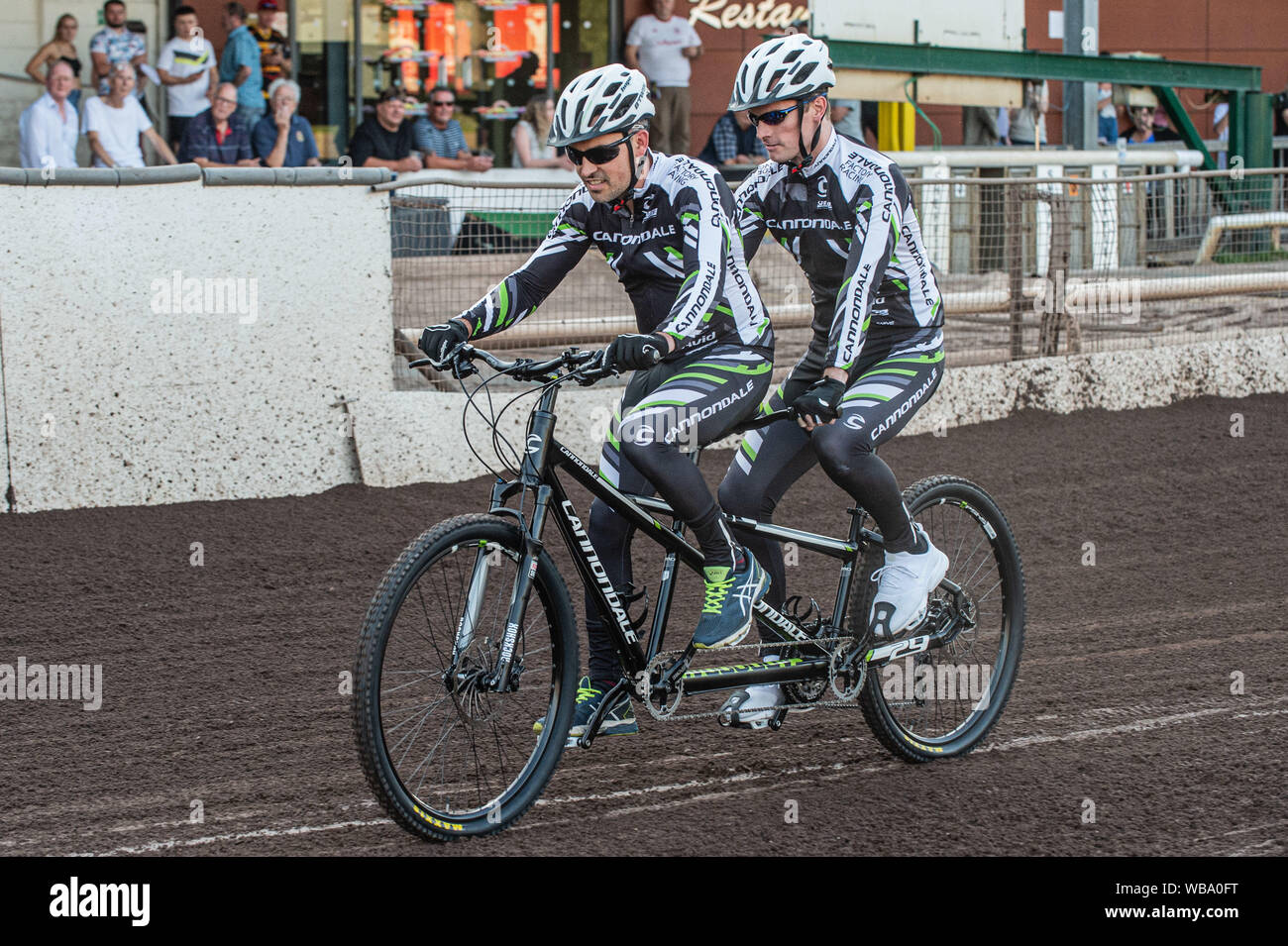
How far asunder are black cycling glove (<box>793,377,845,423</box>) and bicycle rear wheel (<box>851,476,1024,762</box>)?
69 centimetres

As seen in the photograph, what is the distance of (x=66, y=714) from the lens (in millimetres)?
5430

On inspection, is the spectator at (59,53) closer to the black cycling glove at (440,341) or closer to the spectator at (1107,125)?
the black cycling glove at (440,341)

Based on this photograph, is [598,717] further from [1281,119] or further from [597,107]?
[1281,119]

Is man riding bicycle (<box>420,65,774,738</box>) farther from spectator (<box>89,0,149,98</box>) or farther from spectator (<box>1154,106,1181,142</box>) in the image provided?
spectator (<box>1154,106,1181,142</box>)

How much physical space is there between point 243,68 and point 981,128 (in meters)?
8.90

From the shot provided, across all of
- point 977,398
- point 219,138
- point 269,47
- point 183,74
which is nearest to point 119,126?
point 219,138

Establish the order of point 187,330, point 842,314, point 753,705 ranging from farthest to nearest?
point 187,330, point 753,705, point 842,314

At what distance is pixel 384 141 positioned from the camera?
13453 millimetres

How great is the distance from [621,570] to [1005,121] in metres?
14.8

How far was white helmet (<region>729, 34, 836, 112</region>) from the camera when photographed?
4.85 m

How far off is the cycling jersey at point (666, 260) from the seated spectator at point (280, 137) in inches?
329

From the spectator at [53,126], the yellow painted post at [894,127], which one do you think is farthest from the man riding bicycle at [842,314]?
the yellow painted post at [894,127]

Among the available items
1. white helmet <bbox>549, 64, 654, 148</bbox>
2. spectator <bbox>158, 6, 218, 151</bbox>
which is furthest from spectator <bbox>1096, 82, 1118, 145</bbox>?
white helmet <bbox>549, 64, 654, 148</bbox>
